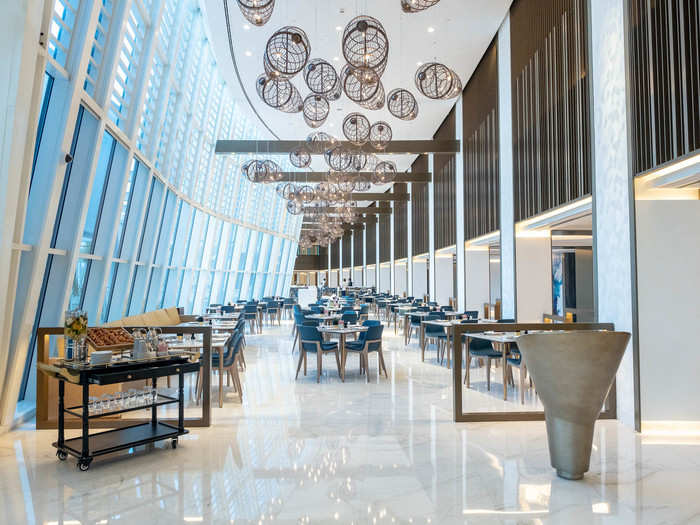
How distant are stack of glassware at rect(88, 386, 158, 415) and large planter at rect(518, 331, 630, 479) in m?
3.26

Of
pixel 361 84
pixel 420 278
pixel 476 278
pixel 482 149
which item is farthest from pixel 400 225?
pixel 361 84

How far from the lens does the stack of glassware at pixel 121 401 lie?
414cm

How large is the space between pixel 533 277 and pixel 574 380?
5.29 metres

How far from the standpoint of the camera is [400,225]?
2183 centimetres

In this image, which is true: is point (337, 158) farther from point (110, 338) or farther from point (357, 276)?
point (357, 276)

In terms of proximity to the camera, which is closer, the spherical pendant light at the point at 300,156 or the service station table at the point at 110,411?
the service station table at the point at 110,411

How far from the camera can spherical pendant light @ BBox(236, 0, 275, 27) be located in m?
4.27

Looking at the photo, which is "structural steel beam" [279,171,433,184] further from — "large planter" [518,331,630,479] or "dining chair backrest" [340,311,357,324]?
"large planter" [518,331,630,479]

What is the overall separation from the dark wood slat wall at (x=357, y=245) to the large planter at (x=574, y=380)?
97.1 feet

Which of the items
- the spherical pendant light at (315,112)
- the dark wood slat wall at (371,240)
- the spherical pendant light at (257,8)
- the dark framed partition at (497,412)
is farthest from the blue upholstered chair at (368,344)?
the dark wood slat wall at (371,240)

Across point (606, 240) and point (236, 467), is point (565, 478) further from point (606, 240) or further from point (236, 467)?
point (606, 240)

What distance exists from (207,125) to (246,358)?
19.3 ft

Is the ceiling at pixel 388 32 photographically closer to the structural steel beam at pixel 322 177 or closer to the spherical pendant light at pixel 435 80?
the spherical pendant light at pixel 435 80

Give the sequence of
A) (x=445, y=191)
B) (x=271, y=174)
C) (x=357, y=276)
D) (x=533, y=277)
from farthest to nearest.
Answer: (x=357, y=276) → (x=445, y=191) → (x=271, y=174) → (x=533, y=277)
